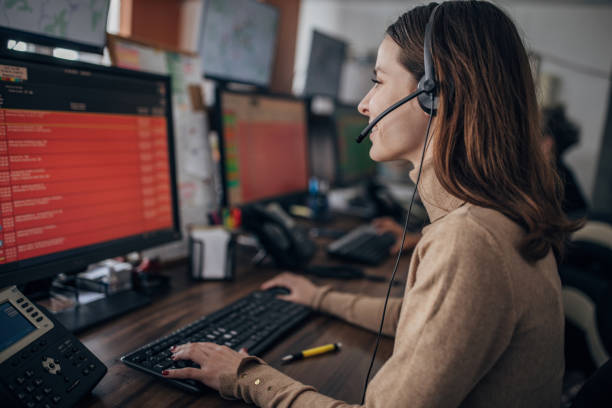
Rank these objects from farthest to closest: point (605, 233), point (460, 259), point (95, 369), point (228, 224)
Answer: point (605, 233) → point (228, 224) → point (95, 369) → point (460, 259)

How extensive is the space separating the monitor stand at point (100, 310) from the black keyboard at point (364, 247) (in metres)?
0.61

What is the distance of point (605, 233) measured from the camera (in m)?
1.75

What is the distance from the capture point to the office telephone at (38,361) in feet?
1.70

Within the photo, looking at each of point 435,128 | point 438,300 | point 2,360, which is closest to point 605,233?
point 435,128

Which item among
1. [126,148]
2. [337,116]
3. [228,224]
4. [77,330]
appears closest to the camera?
[77,330]

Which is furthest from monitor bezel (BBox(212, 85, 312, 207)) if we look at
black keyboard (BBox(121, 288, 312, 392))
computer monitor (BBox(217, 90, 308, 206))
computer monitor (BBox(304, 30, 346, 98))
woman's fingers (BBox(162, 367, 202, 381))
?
woman's fingers (BBox(162, 367, 202, 381))

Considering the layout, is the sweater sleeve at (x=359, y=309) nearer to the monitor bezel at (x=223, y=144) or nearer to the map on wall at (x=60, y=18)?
the monitor bezel at (x=223, y=144)

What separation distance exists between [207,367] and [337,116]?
4.89 ft

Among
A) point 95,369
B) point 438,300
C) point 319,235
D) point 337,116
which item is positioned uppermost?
point 337,116

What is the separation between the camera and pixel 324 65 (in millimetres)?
2107

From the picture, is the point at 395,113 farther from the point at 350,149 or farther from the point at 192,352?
the point at 350,149

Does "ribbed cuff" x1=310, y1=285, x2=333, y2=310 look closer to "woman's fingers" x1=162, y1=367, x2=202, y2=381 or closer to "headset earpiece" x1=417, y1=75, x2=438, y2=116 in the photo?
"woman's fingers" x1=162, y1=367, x2=202, y2=381

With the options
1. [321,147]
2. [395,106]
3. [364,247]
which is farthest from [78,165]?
[321,147]

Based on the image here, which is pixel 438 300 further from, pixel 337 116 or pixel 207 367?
pixel 337 116
